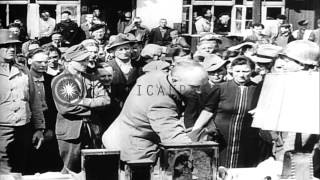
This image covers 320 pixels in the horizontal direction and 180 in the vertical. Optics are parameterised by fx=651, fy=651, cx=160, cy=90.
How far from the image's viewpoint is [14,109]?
2.84 m

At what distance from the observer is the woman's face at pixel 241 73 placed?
296 cm

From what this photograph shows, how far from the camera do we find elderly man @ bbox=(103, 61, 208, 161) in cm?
216

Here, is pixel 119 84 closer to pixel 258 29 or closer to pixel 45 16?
pixel 45 16

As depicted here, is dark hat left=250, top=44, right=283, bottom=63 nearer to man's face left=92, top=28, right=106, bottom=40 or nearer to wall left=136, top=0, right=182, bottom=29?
wall left=136, top=0, right=182, bottom=29

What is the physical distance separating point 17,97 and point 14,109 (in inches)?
2.1

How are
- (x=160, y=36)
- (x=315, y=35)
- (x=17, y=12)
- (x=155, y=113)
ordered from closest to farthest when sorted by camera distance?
(x=155, y=113)
(x=17, y=12)
(x=315, y=35)
(x=160, y=36)

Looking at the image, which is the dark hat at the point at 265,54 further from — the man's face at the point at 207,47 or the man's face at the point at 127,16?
the man's face at the point at 127,16

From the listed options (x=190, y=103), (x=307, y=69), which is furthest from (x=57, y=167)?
(x=307, y=69)

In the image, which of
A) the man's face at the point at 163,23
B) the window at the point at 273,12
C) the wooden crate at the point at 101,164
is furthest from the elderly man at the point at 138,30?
the wooden crate at the point at 101,164

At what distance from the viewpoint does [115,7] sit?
128 inches

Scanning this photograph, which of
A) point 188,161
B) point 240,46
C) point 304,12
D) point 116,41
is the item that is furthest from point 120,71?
point 188,161

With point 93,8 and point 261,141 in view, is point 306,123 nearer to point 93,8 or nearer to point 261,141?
point 261,141

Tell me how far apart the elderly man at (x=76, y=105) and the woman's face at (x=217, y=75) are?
517 mm

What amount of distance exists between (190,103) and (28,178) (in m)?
1.10
